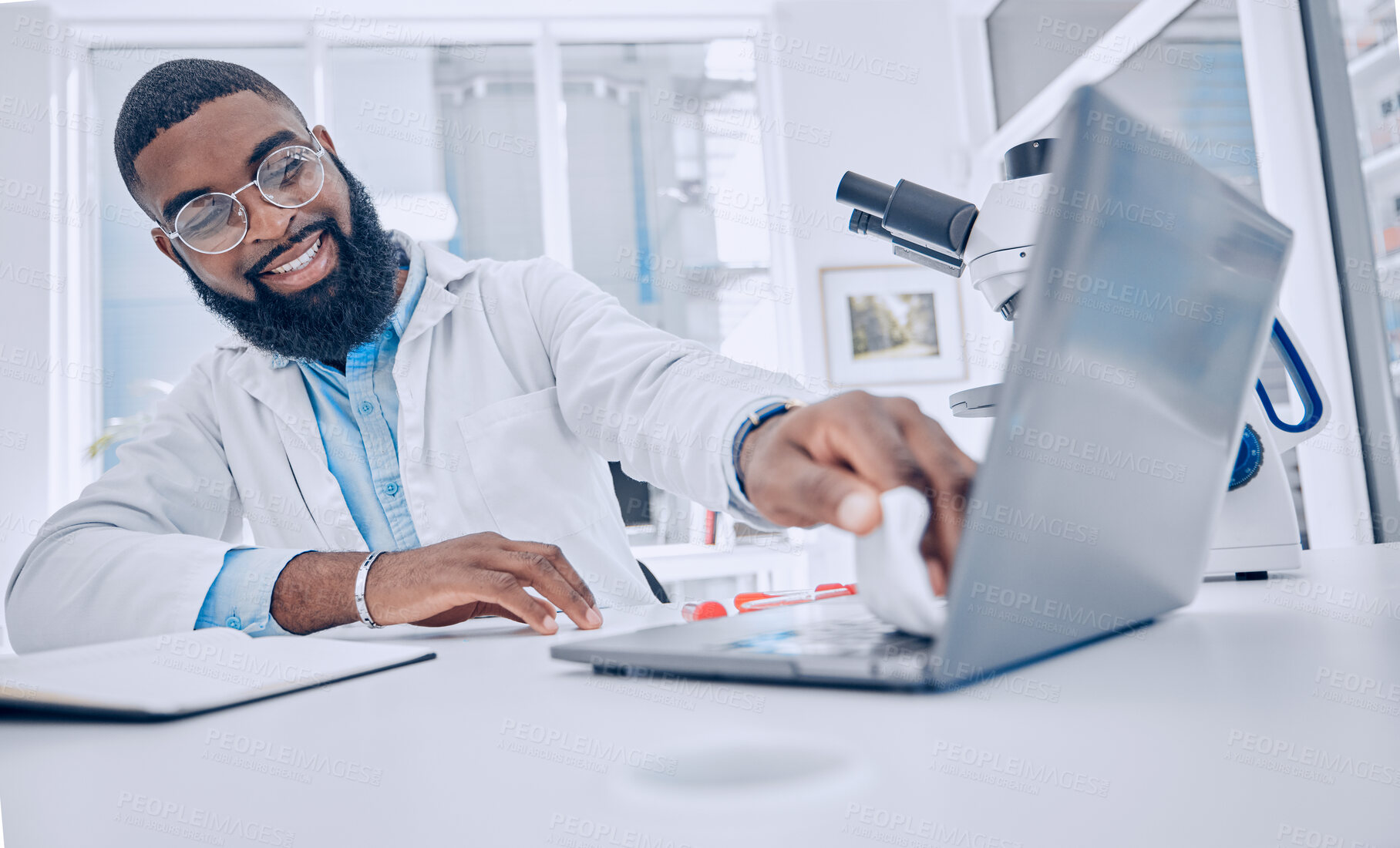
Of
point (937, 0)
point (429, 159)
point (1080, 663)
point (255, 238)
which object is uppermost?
point (937, 0)

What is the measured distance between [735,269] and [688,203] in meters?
0.35

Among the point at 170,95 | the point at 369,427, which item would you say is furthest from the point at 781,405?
the point at 170,95

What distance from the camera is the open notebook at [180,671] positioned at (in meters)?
0.40

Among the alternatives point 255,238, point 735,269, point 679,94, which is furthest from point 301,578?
point 679,94

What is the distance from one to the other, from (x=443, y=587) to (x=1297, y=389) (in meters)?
0.80

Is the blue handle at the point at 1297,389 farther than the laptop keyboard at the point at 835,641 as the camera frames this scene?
Yes

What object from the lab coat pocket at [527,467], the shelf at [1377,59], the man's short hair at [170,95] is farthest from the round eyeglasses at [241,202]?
the shelf at [1377,59]

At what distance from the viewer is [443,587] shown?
2.46 feet

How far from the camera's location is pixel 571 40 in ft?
12.0

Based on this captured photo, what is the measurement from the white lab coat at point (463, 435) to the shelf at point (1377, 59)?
6.28 feet

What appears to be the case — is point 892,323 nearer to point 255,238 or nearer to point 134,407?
point 255,238

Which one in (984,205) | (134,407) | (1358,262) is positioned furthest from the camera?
(134,407)

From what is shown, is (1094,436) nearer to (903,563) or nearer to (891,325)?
(903,563)

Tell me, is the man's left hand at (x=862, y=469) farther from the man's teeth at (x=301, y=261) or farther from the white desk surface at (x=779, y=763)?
the man's teeth at (x=301, y=261)
